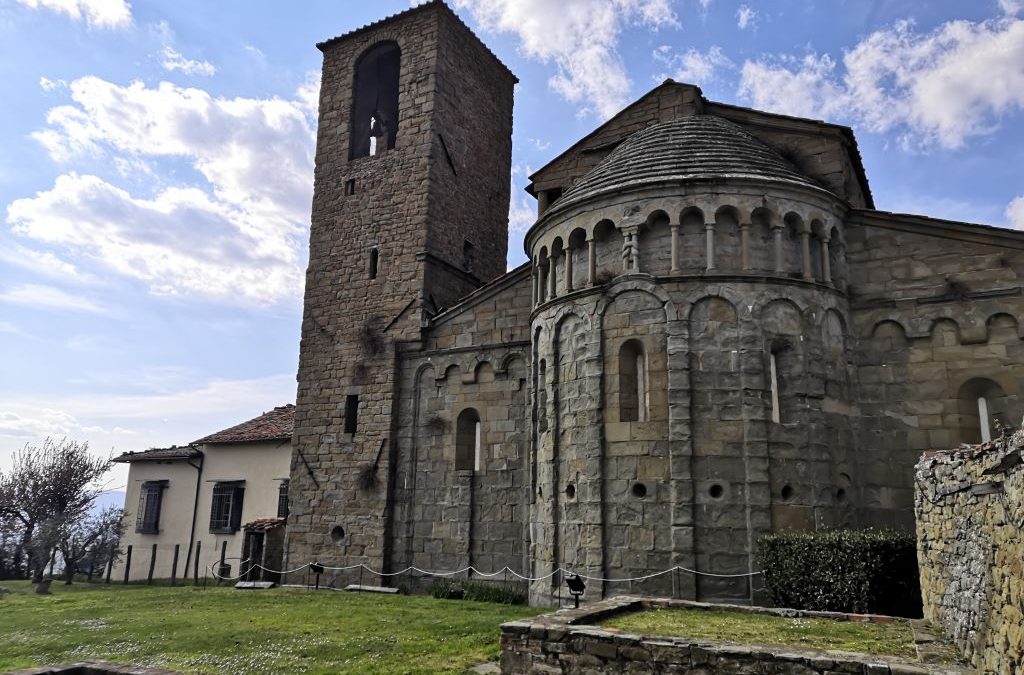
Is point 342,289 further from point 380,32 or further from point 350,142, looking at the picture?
point 380,32

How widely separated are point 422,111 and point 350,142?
7.79 ft

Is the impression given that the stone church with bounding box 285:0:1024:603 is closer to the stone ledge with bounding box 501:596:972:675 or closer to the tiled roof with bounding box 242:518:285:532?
the tiled roof with bounding box 242:518:285:532

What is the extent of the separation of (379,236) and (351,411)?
4364 mm

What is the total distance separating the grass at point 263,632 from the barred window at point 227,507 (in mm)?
8066

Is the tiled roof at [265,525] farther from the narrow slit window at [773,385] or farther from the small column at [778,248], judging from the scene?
the small column at [778,248]

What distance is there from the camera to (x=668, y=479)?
11727 mm

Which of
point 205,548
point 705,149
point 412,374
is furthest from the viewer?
point 205,548

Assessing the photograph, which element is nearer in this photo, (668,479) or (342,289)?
(668,479)

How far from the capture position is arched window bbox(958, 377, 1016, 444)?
12.1 m

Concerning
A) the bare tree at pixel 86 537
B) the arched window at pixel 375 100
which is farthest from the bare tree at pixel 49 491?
the arched window at pixel 375 100

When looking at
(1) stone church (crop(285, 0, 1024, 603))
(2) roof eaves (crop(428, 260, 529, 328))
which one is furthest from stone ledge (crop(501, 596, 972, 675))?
(2) roof eaves (crop(428, 260, 529, 328))

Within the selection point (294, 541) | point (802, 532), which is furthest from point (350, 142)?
point (802, 532)

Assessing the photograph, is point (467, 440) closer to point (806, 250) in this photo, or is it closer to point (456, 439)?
point (456, 439)

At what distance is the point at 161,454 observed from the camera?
85.1 feet
